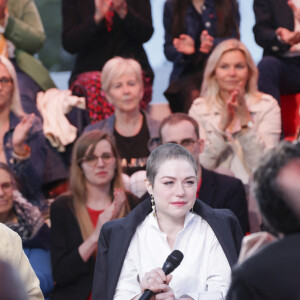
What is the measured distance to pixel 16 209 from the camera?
4.01 metres

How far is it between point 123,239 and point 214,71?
2.12 meters

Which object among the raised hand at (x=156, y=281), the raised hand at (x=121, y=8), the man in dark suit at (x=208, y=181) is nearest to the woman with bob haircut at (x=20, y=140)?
the raised hand at (x=121, y=8)

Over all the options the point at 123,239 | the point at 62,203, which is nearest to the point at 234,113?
the point at 62,203

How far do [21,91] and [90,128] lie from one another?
581 millimetres

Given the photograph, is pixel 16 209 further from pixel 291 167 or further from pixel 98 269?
pixel 291 167

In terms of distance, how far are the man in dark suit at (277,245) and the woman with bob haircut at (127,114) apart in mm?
2829

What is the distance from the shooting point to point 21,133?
4.32 m

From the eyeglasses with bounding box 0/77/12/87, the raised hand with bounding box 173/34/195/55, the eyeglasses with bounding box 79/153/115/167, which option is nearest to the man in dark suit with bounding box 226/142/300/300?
the eyeglasses with bounding box 79/153/115/167

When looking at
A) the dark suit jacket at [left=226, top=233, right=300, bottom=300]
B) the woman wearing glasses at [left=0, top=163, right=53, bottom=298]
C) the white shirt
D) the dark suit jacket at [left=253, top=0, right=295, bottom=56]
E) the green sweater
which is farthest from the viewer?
the green sweater

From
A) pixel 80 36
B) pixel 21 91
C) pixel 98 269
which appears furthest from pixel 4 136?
pixel 98 269

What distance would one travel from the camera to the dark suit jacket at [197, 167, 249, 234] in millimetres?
3686

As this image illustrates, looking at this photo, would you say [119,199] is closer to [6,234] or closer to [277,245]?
[6,234]

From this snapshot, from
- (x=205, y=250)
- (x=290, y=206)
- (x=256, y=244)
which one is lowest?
(x=205, y=250)

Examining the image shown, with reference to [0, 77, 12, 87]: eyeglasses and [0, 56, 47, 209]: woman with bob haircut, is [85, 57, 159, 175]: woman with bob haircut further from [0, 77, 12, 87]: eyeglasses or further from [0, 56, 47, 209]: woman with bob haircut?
[0, 77, 12, 87]: eyeglasses
